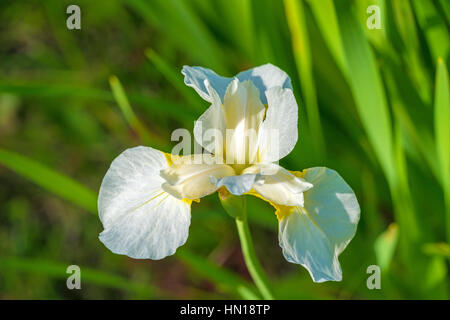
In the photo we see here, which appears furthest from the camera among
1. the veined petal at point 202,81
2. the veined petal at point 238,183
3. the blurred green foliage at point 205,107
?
the blurred green foliage at point 205,107

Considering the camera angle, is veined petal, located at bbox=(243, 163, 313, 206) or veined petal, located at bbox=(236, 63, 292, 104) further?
veined petal, located at bbox=(236, 63, 292, 104)

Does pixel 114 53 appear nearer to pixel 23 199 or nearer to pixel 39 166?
pixel 23 199

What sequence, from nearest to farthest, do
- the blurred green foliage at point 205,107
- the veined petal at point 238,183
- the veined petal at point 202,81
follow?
the veined petal at point 238,183
the veined petal at point 202,81
the blurred green foliage at point 205,107

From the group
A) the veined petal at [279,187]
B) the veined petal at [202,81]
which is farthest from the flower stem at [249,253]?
the veined petal at [202,81]

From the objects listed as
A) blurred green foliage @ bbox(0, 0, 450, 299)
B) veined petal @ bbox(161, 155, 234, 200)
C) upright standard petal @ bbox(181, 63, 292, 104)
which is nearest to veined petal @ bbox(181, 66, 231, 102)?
upright standard petal @ bbox(181, 63, 292, 104)

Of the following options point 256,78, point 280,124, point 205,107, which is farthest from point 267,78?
point 205,107

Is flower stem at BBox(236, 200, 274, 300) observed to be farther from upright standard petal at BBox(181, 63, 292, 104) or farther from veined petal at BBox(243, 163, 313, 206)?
upright standard petal at BBox(181, 63, 292, 104)

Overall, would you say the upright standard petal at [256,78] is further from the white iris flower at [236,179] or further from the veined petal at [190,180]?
the veined petal at [190,180]

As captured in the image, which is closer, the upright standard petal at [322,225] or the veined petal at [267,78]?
the upright standard petal at [322,225]
